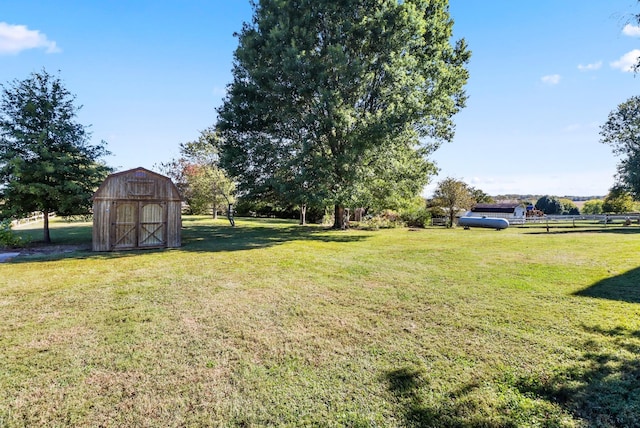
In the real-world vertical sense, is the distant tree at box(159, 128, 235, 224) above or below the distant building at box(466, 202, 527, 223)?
above

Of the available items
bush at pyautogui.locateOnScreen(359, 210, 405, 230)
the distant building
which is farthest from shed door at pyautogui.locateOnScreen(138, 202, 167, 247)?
the distant building

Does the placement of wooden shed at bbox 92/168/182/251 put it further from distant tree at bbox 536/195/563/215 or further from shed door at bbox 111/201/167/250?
distant tree at bbox 536/195/563/215

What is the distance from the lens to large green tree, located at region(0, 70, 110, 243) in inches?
511

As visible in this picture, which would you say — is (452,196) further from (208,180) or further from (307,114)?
(208,180)

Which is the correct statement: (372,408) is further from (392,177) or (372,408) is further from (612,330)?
(392,177)

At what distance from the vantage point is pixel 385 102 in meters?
17.1

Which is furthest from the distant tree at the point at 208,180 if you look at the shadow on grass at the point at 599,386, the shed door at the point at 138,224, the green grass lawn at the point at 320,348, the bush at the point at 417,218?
the shadow on grass at the point at 599,386

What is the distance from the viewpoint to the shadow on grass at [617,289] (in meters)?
6.50

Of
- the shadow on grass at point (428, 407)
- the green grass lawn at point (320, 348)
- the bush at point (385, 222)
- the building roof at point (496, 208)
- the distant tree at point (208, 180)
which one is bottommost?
the shadow on grass at point (428, 407)

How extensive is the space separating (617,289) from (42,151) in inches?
804

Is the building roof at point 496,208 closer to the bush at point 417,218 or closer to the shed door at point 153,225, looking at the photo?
the bush at point 417,218

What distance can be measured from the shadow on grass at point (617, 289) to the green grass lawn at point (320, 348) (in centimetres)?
5

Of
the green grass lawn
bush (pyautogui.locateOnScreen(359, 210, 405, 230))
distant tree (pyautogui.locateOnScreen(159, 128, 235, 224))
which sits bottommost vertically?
the green grass lawn

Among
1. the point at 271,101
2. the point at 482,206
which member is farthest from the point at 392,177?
the point at 482,206
